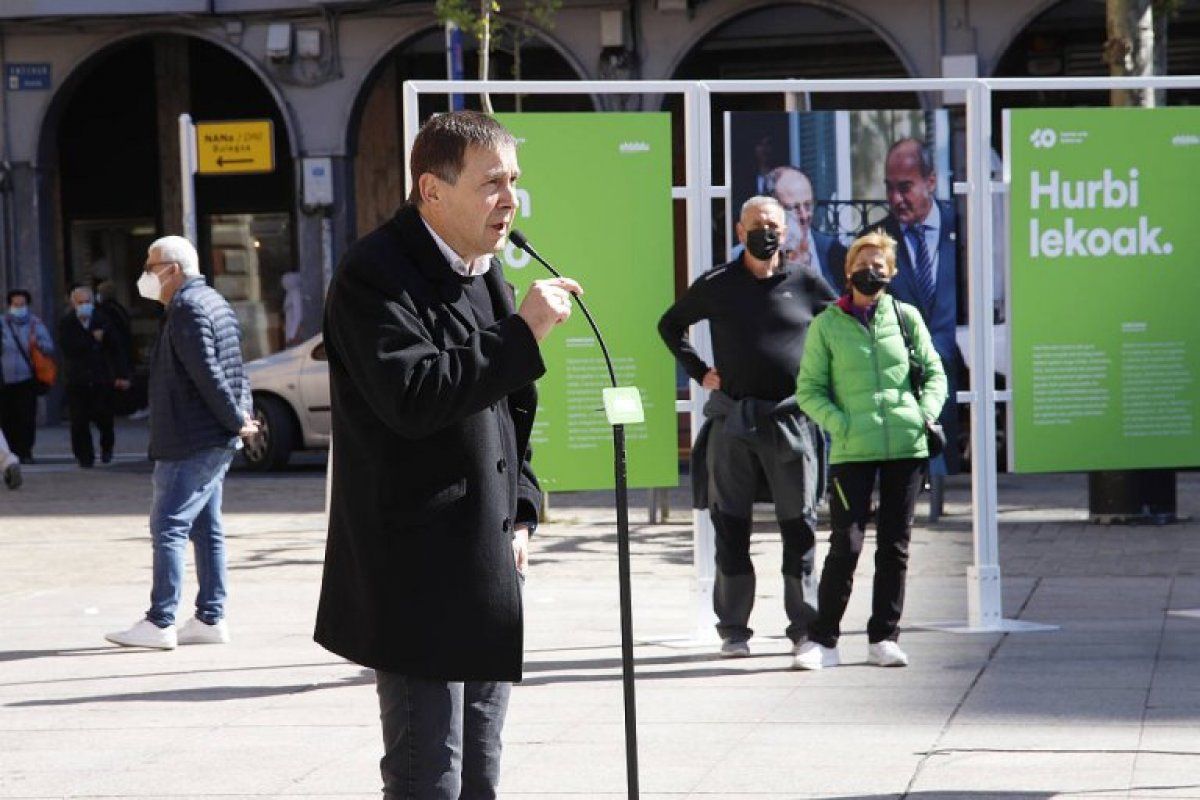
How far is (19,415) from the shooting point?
22.0 m

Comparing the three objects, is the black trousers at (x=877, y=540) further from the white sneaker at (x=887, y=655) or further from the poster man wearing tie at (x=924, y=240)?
the poster man wearing tie at (x=924, y=240)

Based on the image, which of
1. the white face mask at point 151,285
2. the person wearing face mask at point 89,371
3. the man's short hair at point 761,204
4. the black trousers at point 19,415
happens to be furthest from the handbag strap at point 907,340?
the black trousers at point 19,415

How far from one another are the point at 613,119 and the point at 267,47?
1877cm

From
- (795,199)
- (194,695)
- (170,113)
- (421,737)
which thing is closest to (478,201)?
(421,737)

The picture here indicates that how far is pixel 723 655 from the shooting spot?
9.34 meters

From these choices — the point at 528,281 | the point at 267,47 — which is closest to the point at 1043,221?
the point at 528,281

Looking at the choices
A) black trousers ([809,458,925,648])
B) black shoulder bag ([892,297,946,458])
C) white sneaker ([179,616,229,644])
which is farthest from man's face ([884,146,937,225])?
white sneaker ([179,616,229,644])

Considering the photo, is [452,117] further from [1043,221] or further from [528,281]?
[1043,221]

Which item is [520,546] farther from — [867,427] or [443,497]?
[867,427]

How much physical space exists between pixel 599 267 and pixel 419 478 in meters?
5.40

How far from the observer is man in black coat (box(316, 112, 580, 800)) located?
4.28m

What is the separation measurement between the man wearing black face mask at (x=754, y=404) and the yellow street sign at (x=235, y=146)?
18.6 m

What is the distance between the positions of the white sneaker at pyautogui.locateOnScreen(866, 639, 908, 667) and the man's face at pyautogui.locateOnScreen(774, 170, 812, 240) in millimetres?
2172

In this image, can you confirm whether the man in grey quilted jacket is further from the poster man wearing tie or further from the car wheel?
the car wheel
